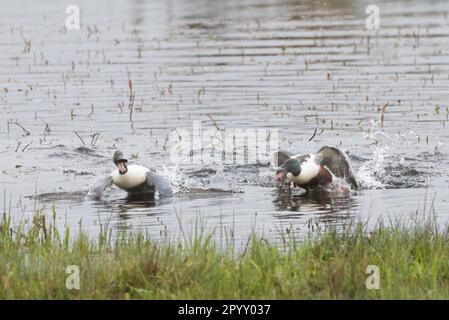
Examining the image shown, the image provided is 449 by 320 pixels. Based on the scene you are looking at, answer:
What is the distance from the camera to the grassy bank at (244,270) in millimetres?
6855

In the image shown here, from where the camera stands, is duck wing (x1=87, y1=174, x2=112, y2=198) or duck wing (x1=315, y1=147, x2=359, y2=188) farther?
duck wing (x1=315, y1=147, x2=359, y2=188)

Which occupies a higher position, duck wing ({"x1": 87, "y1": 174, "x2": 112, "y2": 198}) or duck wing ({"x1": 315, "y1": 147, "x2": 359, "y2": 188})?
duck wing ({"x1": 315, "y1": 147, "x2": 359, "y2": 188})

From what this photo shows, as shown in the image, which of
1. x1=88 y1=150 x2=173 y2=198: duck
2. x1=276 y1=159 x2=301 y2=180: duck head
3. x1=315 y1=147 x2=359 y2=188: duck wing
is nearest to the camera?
x1=88 y1=150 x2=173 y2=198: duck

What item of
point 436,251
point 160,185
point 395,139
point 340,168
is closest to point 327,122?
point 395,139

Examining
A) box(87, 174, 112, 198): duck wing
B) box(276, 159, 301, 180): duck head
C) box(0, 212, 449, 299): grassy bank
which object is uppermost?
box(276, 159, 301, 180): duck head

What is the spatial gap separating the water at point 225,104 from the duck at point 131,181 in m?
0.17

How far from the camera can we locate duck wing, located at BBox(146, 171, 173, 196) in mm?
12000

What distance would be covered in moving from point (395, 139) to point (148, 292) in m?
8.10

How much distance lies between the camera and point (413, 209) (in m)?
10.8

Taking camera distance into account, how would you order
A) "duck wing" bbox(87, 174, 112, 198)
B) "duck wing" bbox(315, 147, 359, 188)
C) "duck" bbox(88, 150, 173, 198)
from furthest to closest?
"duck wing" bbox(315, 147, 359, 188) → "duck" bbox(88, 150, 173, 198) → "duck wing" bbox(87, 174, 112, 198)

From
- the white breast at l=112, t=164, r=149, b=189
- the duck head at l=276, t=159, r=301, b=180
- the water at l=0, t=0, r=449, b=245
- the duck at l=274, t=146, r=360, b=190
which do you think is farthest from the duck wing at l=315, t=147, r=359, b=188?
the white breast at l=112, t=164, r=149, b=189

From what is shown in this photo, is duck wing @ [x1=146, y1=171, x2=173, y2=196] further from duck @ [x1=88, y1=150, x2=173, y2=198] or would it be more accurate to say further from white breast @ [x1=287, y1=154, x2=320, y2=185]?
white breast @ [x1=287, y1=154, x2=320, y2=185]

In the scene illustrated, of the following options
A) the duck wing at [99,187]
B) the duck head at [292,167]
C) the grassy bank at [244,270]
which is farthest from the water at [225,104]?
the grassy bank at [244,270]

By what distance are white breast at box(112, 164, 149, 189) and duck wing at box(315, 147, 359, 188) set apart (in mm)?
2130
